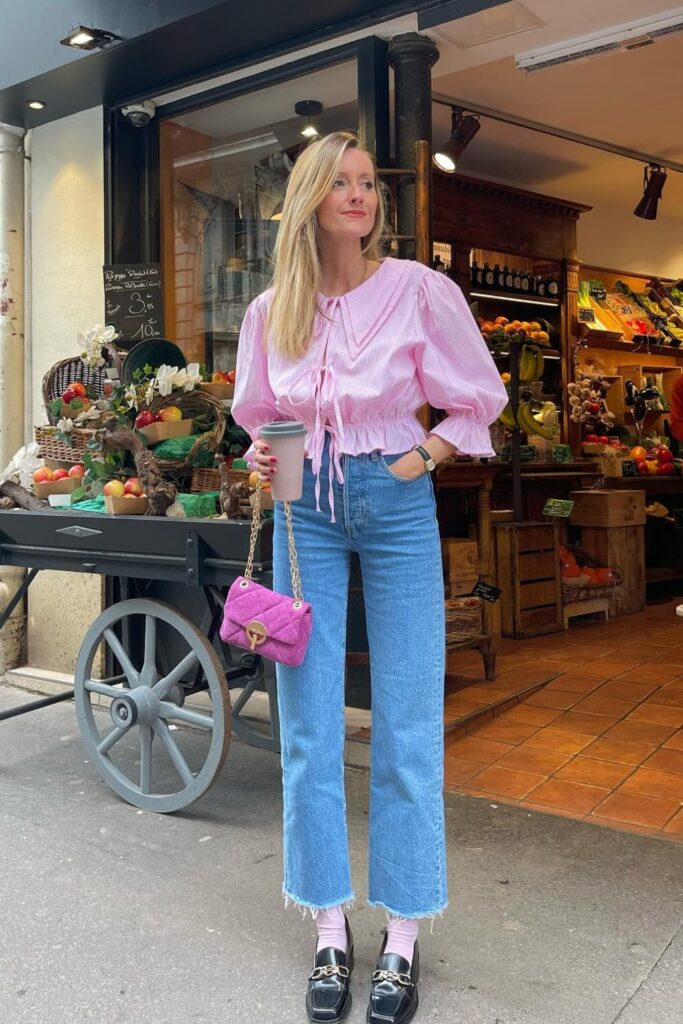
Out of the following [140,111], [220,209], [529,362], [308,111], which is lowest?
[529,362]

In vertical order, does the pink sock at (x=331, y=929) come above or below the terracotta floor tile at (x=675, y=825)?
above

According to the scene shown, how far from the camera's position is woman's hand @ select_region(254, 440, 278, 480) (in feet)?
6.57

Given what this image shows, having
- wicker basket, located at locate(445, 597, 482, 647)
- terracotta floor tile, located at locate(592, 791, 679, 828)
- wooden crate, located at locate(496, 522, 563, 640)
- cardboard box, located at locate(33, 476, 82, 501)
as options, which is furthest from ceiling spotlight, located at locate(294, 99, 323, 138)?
terracotta floor tile, located at locate(592, 791, 679, 828)

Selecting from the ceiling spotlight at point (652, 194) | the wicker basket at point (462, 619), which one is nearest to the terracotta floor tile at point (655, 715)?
the wicker basket at point (462, 619)

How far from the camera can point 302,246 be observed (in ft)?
6.95

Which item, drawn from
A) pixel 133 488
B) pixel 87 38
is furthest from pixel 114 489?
pixel 87 38

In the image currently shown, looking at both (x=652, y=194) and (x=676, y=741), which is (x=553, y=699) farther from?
(x=652, y=194)

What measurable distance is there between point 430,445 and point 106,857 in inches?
66.8

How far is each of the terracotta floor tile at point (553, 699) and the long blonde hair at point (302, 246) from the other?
2891 mm

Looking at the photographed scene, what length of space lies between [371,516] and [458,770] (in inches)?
72.3

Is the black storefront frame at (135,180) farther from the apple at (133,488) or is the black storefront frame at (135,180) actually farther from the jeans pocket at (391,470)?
the jeans pocket at (391,470)

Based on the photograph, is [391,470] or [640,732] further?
[640,732]

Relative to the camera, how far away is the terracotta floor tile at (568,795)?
3275 millimetres

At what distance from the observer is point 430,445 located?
82.8 inches
